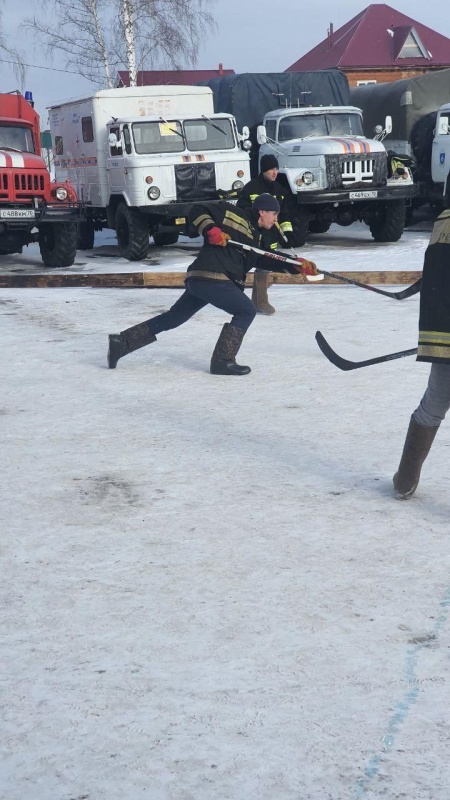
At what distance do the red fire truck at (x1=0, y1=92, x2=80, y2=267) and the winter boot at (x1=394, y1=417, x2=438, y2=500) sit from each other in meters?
10.3

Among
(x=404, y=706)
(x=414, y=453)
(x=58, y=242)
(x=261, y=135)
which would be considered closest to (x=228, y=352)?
(x=414, y=453)

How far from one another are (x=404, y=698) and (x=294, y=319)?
7.18m

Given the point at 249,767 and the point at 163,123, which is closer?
the point at 249,767

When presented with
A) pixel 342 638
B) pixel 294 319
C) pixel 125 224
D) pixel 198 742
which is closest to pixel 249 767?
→ pixel 198 742

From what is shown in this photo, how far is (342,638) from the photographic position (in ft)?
10.9

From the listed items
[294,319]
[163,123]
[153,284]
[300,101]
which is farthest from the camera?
[300,101]

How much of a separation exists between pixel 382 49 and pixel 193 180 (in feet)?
126

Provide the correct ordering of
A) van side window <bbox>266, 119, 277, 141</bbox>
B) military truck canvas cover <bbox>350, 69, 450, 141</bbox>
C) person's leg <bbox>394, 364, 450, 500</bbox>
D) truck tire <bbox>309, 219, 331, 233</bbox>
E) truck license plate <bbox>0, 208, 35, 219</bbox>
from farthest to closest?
1. military truck canvas cover <bbox>350, 69, 450, 141</bbox>
2. truck tire <bbox>309, 219, 331, 233</bbox>
3. van side window <bbox>266, 119, 277, 141</bbox>
4. truck license plate <bbox>0, 208, 35, 219</bbox>
5. person's leg <bbox>394, 364, 450, 500</bbox>

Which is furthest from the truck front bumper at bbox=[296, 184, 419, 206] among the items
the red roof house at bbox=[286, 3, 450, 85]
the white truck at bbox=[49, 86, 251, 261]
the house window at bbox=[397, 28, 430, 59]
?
the house window at bbox=[397, 28, 430, 59]

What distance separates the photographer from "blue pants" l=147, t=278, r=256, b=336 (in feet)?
23.8

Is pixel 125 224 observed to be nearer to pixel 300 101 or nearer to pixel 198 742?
pixel 300 101

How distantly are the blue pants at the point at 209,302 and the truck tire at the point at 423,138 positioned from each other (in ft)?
40.8

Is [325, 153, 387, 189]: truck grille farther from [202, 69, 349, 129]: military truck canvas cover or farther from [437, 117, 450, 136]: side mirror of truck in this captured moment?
[202, 69, 349, 129]: military truck canvas cover

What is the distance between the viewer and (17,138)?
49.5 ft
